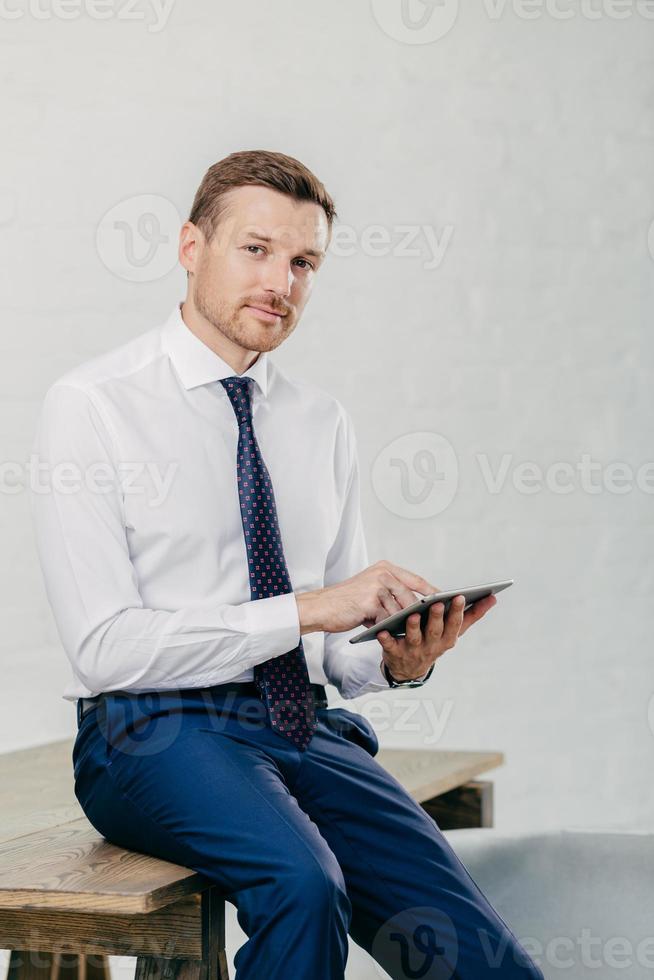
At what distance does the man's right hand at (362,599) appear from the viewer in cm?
158

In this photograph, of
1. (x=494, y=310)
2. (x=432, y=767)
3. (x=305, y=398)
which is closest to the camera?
(x=305, y=398)

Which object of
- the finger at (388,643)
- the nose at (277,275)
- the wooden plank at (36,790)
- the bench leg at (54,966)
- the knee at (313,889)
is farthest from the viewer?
the bench leg at (54,966)

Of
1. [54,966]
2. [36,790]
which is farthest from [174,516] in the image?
[54,966]

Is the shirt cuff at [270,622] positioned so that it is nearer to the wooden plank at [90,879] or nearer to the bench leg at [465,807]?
the wooden plank at [90,879]

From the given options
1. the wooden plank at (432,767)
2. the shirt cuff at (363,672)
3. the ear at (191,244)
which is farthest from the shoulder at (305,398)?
the wooden plank at (432,767)

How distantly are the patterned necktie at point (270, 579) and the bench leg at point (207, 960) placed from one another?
23 centimetres

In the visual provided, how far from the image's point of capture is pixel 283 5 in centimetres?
335

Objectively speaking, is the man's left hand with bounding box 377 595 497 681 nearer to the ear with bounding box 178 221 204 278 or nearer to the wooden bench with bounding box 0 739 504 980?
the wooden bench with bounding box 0 739 504 980

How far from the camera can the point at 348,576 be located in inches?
79.4

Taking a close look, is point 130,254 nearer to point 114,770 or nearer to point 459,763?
point 459,763

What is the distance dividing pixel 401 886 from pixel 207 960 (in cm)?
27

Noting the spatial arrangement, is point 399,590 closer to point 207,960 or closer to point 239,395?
point 239,395

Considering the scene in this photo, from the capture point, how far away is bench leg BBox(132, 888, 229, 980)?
1537 mm

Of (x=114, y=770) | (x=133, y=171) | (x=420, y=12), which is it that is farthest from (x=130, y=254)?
(x=114, y=770)
